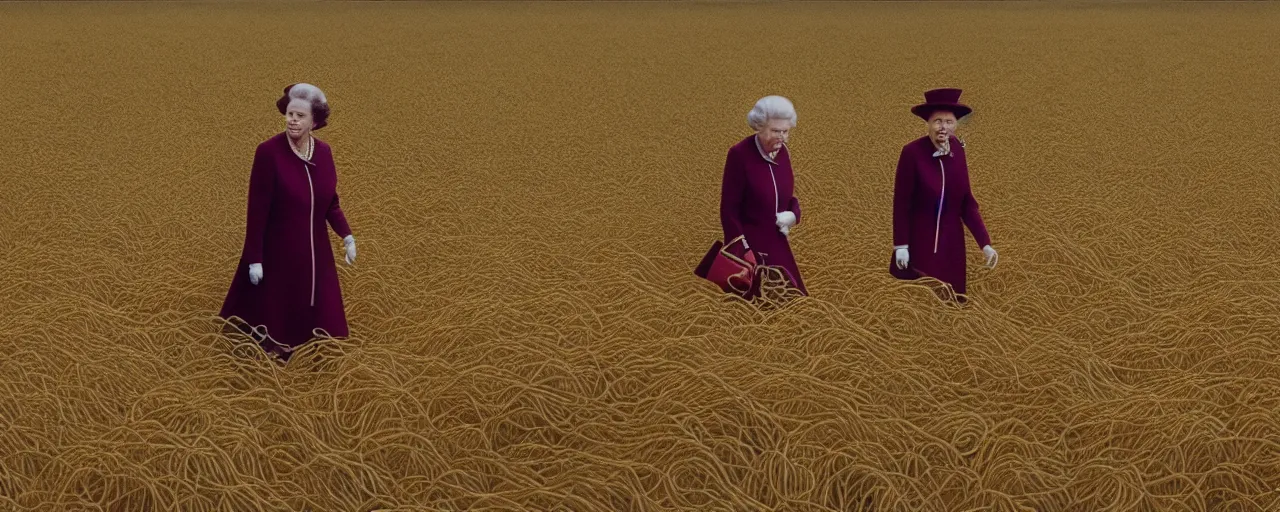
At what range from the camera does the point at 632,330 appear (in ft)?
18.6

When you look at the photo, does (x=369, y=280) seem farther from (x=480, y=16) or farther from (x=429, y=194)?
(x=480, y=16)

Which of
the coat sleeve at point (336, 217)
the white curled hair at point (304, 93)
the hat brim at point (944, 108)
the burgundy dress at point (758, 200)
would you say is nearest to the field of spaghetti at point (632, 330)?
the burgundy dress at point (758, 200)

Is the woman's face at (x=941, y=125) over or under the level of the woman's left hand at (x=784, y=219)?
over

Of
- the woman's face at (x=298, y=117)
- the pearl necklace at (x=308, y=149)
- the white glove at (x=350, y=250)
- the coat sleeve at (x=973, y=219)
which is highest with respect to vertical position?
the woman's face at (x=298, y=117)

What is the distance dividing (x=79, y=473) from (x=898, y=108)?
43.4 ft

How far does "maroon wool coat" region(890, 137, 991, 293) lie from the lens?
6.00m

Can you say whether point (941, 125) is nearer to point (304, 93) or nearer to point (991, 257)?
point (991, 257)

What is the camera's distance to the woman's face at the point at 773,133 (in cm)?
581

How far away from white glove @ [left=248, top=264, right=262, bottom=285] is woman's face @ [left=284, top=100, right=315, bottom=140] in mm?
608

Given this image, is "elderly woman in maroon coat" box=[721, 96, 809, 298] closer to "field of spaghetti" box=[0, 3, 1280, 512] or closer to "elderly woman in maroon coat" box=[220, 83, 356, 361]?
"field of spaghetti" box=[0, 3, 1280, 512]

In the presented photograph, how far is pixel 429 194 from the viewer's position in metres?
9.65

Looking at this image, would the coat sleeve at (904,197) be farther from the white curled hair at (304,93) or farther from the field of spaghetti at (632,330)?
the white curled hair at (304,93)

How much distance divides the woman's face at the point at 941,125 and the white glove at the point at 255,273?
10.5 feet

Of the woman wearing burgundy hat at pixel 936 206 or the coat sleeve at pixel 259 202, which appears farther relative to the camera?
the woman wearing burgundy hat at pixel 936 206
